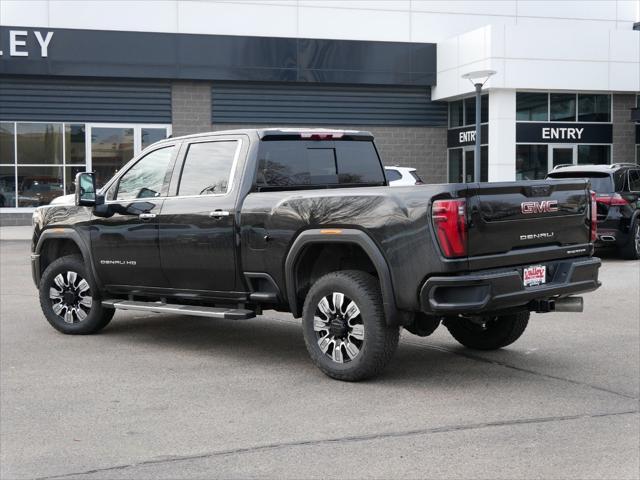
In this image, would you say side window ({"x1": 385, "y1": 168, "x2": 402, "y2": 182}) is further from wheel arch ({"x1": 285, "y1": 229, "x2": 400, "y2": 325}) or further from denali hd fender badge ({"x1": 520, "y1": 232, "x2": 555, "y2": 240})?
denali hd fender badge ({"x1": 520, "y1": 232, "x2": 555, "y2": 240})

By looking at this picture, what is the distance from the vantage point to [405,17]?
30375 mm

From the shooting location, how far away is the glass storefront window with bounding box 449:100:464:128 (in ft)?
100

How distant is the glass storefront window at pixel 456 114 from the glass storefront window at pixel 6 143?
1440 centimetres

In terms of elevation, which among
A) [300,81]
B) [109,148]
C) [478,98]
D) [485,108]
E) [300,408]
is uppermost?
[300,81]

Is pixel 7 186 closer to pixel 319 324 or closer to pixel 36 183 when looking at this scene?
pixel 36 183

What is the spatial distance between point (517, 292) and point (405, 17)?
25135mm

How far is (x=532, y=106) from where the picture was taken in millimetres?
28469

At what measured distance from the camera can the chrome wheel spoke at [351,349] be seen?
6773 millimetres

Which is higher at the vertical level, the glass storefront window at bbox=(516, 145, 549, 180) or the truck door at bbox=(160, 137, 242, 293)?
the glass storefront window at bbox=(516, 145, 549, 180)

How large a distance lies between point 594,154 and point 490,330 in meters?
23.2

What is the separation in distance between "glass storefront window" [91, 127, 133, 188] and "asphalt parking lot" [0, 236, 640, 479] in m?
20.1

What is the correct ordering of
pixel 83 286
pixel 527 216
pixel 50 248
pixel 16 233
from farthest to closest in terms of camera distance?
pixel 16 233
pixel 50 248
pixel 83 286
pixel 527 216

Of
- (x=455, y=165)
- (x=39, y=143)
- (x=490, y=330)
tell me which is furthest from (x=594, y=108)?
(x=490, y=330)

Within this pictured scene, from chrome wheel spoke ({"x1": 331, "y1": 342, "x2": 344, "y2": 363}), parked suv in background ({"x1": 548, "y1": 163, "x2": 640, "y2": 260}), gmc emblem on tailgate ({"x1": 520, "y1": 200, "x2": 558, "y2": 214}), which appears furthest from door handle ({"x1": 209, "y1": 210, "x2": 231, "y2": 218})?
parked suv in background ({"x1": 548, "y1": 163, "x2": 640, "y2": 260})
